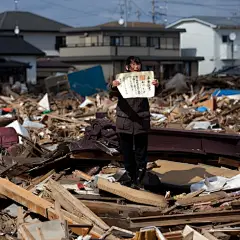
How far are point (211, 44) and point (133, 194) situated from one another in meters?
47.9

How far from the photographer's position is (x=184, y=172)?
7184 mm

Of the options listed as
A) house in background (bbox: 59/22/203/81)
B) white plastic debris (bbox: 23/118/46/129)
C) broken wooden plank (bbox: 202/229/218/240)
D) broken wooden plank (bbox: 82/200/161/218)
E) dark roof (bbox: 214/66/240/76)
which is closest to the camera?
broken wooden plank (bbox: 202/229/218/240)

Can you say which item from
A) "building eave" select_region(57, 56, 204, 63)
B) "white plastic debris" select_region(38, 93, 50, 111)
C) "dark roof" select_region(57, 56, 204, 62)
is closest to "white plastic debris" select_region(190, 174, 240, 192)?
"white plastic debris" select_region(38, 93, 50, 111)

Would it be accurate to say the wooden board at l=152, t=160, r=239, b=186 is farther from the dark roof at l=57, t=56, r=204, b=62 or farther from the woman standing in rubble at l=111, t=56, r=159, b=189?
the dark roof at l=57, t=56, r=204, b=62

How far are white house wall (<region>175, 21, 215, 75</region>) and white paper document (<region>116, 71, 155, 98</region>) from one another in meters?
46.3

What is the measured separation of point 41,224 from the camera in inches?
209

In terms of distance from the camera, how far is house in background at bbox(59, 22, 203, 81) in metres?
44.8

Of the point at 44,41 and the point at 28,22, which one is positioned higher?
the point at 28,22

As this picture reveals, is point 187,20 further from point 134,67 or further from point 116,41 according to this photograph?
Result: point 134,67

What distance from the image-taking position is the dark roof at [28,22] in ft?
173

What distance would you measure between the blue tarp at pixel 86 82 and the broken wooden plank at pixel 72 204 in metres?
16.9

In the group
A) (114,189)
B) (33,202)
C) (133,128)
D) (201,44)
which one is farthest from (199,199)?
(201,44)

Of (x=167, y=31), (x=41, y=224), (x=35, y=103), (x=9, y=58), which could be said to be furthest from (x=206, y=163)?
(x=167, y=31)

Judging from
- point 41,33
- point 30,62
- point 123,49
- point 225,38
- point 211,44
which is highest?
point 41,33
